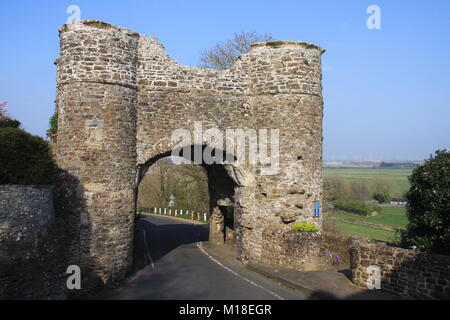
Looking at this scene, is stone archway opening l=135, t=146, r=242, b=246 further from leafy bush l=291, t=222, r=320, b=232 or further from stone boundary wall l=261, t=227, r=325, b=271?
leafy bush l=291, t=222, r=320, b=232

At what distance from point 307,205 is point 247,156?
9.13 feet

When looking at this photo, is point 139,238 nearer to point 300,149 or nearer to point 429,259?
point 300,149

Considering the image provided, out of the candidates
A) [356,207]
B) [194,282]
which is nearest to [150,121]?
[194,282]

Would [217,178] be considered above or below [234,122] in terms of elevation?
below

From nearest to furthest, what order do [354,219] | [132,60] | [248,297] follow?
[248,297] → [132,60] → [354,219]

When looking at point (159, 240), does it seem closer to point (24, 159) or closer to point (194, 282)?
point (194, 282)

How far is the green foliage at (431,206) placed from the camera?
11305 millimetres

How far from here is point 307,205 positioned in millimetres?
15578

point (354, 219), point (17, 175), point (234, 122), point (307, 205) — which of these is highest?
point (234, 122)

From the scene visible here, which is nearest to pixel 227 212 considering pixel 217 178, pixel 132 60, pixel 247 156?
pixel 217 178

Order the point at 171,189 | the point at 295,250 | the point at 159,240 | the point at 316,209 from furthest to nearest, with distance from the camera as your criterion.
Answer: the point at 171,189 → the point at 159,240 → the point at 316,209 → the point at 295,250

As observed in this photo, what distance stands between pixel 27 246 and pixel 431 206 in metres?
10.2

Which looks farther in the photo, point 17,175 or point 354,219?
point 354,219

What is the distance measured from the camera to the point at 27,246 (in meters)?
9.98
